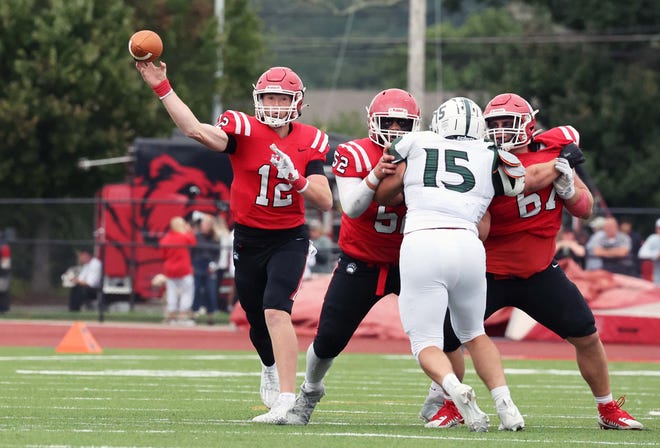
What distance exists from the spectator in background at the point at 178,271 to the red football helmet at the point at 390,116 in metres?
11.9

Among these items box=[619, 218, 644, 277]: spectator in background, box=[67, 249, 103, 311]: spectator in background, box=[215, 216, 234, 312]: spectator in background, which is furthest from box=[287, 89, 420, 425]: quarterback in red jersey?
box=[67, 249, 103, 311]: spectator in background

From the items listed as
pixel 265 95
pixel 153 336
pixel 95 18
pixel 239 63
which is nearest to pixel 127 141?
pixel 95 18

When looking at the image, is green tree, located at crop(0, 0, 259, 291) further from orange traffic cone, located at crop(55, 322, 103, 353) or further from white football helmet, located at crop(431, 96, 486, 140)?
white football helmet, located at crop(431, 96, 486, 140)

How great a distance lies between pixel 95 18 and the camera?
990 inches

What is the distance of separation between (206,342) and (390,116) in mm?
9405

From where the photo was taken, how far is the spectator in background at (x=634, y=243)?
1848cm

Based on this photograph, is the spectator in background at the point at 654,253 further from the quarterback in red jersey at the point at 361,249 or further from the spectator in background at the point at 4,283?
the quarterback in red jersey at the point at 361,249

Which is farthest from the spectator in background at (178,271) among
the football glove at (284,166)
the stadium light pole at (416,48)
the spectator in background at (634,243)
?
the football glove at (284,166)

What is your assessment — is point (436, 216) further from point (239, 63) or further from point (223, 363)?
point (239, 63)

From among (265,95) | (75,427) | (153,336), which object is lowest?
(153,336)

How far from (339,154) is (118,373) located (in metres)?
4.55

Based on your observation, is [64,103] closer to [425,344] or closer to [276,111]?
[276,111]

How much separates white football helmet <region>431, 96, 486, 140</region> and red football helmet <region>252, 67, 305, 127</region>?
106 centimetres

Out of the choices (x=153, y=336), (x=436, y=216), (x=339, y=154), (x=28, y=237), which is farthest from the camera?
(x=28, y=237)
